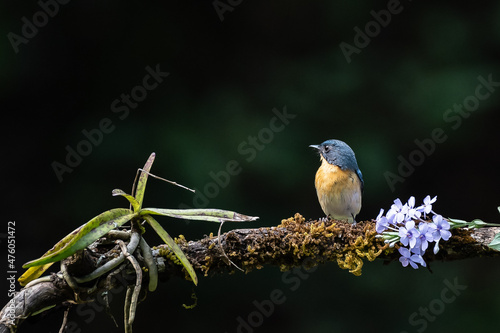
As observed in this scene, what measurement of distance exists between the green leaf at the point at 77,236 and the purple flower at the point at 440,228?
742 mm

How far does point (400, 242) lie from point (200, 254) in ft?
1.70

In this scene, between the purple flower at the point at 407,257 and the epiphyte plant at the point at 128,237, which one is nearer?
the epiphyte plant at the point at 128,237

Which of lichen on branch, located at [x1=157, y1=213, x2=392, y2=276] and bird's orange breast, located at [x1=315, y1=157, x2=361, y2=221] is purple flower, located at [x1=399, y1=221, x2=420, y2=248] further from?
bird's orange breast, located at [x1=315, y1=157, x2=361, y2=221]

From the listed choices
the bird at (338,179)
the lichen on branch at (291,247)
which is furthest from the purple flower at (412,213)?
the bird at (338,179)

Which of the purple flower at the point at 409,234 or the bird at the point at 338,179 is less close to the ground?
the bird at the point at 338,179

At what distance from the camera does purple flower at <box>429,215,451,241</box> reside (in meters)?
1.39

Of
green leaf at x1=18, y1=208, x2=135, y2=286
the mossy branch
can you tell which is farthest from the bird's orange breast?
green leaf at x1=18, y1=208, x2=135, y2=286

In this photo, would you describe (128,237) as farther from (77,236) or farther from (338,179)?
(338,179)

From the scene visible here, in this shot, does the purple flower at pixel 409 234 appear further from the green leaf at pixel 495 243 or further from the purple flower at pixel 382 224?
the green leaf at pixel 495 243

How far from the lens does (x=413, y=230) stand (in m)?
1.38

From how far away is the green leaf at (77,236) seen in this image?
1.19 meters

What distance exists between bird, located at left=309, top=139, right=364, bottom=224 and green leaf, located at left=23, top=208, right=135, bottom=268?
51.4 inches

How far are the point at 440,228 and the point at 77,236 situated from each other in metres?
0.86

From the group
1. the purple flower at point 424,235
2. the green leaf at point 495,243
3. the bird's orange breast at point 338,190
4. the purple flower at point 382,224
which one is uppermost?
the bird's orange breast at point 338,190
